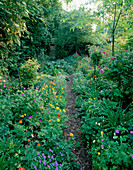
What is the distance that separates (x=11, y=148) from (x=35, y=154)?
0.37 meters

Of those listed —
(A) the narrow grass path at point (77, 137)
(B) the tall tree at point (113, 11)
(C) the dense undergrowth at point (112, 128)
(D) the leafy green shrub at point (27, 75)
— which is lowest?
(A) the narrow grass path at point (77, 137)

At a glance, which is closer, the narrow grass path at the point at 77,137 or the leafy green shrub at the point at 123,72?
the narrow grass path at the point at 77,137

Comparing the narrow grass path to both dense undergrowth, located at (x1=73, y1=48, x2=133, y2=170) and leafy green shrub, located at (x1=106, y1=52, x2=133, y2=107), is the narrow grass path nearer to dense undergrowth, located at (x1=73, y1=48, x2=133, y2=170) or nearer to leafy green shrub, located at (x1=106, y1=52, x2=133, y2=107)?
dense undergrowth, located at (x1=73, y1=48, x2=133, y2=170)

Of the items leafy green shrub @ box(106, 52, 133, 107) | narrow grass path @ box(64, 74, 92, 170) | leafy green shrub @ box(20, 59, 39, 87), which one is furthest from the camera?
leafy green shrub @ box(20, 59, 39, 87)

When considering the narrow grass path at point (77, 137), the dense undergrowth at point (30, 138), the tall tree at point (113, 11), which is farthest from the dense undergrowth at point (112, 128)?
the tall tree at point (113, 11)

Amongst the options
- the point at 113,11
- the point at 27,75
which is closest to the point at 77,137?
the point at 27,75

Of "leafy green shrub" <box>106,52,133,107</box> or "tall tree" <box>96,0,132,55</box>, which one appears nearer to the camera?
"leafy green shrub" <box>106,52,133,107</box>

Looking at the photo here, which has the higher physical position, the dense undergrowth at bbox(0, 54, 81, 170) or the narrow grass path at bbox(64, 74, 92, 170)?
Answer: the dense undergrowth at bbox(0, 54, 81, 170)

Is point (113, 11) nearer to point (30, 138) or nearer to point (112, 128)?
point (112, 128)

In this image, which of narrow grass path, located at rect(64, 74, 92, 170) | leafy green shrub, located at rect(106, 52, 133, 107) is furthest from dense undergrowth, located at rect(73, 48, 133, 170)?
narrow grass path, located at rect(64, 74, 92, 170)

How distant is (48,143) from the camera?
2.07m

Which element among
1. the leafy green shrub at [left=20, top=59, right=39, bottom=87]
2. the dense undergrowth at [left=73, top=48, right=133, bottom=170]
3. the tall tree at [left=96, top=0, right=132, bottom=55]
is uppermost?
the tall tree at [left=96, top=0, right=132, bottom=55]

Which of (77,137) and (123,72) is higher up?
(123,72)

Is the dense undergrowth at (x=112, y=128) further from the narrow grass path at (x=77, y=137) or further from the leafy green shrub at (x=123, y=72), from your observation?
the narrow grass path at (x=77, y=137)
